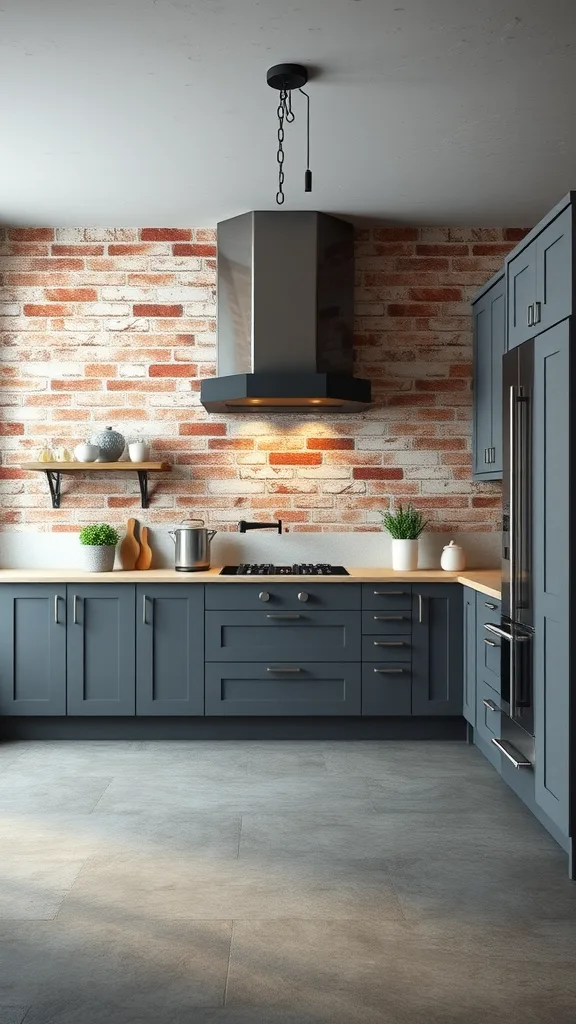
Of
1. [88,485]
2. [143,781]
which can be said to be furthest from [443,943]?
[88,485]

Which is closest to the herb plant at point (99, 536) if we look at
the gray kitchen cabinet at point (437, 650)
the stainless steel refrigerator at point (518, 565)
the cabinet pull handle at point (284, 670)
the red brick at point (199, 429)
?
the red brick at point (199, 429)

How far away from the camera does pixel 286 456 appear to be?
15.9ft

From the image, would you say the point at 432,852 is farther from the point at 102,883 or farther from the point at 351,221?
the point at 351,221

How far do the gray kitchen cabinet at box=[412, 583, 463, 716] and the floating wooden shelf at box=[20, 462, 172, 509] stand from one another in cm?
154

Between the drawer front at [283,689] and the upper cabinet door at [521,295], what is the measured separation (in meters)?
1.84

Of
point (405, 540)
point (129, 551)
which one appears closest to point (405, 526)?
point (405, 540)

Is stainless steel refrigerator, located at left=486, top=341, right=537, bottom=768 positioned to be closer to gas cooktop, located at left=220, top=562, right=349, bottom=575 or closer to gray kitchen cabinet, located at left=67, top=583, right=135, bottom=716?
gas cooktop, located at left=220, top=562, right=349, bottom=575

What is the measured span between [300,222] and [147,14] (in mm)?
1833

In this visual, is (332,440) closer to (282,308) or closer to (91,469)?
(282,308)

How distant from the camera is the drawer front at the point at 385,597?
14.1 feet

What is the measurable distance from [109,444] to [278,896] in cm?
270

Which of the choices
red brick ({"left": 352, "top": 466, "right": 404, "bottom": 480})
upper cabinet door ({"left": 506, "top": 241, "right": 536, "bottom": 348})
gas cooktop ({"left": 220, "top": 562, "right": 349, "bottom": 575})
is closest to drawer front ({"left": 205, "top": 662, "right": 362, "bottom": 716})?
gas cooktop ({"left": 220, "top": 562, "right": 349, "bottom": 575})

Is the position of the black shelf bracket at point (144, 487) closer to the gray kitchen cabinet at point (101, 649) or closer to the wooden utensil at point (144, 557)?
the wooden utensil at point (144, 557)

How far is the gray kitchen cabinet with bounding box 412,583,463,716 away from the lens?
4.32 meters
